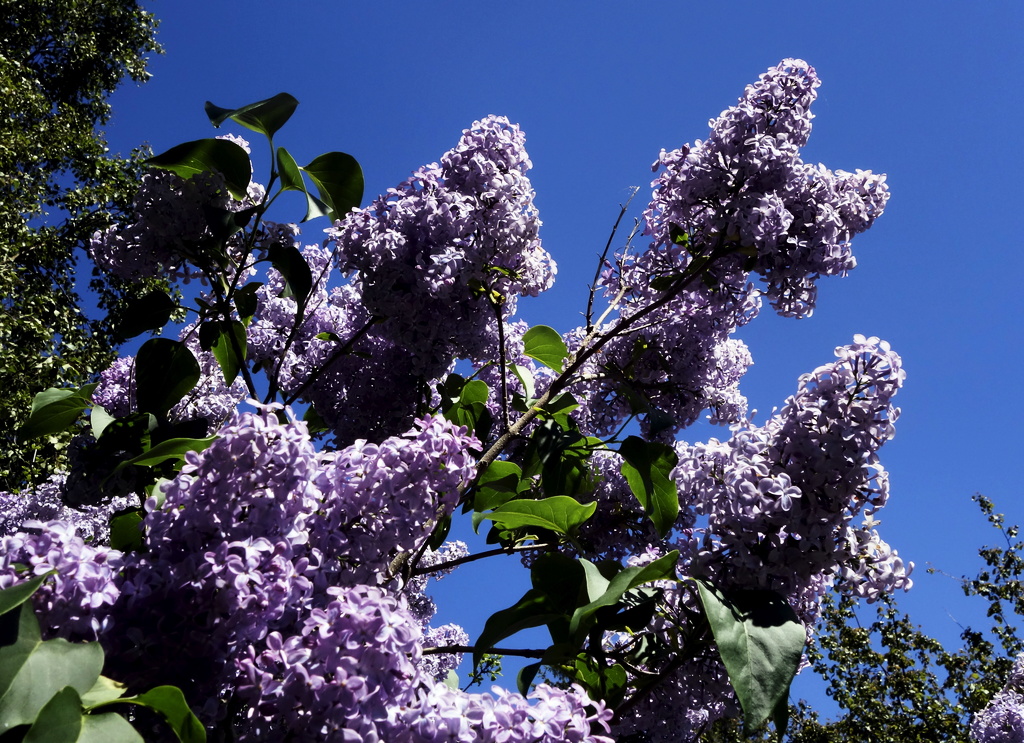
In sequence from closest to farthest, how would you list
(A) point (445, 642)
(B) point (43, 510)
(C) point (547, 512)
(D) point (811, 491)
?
(D) point (811, 491) → (C) point (547, 512) → (B) point (43, 510) → (A) point (445, 642)

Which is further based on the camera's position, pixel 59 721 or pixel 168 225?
pixel 168 225

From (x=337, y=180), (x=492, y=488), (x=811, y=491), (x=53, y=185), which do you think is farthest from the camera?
(x=53, y=185)

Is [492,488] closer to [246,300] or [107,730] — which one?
[246,300]

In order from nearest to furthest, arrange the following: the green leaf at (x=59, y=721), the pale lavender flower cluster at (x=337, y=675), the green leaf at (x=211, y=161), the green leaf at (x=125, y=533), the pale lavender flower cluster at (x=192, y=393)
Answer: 1. the green leaf at (x=59, y=721)
2. the pale lavender flower cluster at (x=337, y=675)
3. the green leaf at (x=125, y=533)
4. the green leaf at (x=211, y=161)
5. the pale lavender flower cluster at (x=192, y=393)

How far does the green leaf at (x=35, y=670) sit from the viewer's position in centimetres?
81

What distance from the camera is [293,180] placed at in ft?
6.58

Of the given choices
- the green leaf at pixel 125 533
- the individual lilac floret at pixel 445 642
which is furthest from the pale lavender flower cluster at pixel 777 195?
the individual lilac floret at pixel 445 642

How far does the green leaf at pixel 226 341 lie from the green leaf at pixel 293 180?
353 mm

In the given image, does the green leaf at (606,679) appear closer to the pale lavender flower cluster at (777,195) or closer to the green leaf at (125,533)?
the green leaf at (125,533)

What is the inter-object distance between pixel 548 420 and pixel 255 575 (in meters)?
1.13

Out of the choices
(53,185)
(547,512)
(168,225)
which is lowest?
(547,512)

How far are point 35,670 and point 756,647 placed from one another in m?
0.98

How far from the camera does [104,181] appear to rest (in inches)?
420

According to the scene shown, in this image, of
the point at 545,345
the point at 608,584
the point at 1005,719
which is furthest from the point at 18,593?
the point at 1005,719
